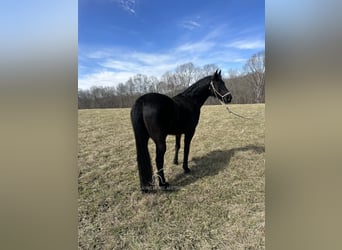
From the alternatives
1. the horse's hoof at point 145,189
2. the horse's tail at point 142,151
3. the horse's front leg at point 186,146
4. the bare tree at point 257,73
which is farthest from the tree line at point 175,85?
the horse's hoof at point 145,189

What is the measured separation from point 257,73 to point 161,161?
2.68 ft

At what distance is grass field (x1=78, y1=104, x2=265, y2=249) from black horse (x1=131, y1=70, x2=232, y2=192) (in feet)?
0.15

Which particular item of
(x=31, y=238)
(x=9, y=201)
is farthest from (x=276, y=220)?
(x=9, y=201)

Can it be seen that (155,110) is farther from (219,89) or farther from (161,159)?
(219,89)

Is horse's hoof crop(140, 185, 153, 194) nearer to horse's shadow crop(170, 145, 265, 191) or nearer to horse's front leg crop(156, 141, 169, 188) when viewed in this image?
horse's front leg crop(156, 141, 169, 188)

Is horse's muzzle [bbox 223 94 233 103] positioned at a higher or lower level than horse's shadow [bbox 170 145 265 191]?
higher

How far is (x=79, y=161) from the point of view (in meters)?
1.68

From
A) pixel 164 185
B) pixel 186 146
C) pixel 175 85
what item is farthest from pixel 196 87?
pixel 164 185

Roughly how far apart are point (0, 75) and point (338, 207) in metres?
1.97

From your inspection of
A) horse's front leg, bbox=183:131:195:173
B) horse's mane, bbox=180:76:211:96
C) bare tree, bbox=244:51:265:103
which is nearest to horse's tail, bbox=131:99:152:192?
horse's front leg, bbox=183:131:195:173

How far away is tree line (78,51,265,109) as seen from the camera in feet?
5.51

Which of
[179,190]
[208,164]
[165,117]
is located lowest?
[179,190]

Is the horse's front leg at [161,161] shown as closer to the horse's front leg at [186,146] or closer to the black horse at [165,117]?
the black horse at [165,117]

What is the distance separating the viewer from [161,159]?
5.83 ft
